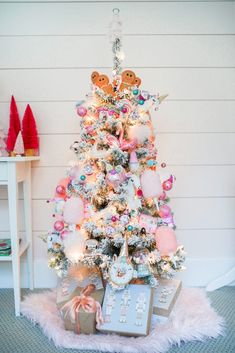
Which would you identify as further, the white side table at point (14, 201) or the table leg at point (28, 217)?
the table leg at point (28, 217)

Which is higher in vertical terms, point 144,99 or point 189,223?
point 144,99

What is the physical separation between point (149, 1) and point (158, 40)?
0.22 metres

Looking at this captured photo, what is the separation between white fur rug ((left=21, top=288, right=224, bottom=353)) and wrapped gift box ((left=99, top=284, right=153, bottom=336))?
0.04 m

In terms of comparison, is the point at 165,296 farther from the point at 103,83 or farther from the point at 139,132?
the point at 103,83

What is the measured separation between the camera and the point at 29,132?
181 cm

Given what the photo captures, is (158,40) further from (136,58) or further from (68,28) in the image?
(68,28)

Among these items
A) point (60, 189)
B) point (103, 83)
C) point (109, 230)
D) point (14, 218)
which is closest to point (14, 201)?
point (14, 218)

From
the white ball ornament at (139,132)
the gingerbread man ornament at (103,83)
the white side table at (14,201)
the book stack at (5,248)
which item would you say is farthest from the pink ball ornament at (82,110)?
the book stack at (5,248)

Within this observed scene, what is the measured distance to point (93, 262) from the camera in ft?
4.98

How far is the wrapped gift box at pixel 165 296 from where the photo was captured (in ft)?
4.97

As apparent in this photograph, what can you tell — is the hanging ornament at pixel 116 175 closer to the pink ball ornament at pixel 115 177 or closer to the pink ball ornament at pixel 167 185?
the pink ball ornament at pixel 115 177

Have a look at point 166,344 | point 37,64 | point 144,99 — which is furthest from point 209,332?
point 37,64

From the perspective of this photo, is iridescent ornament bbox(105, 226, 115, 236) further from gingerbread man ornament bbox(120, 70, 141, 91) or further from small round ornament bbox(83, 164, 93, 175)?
gingerbread man ornament bbox(120, 70, 141, 91)

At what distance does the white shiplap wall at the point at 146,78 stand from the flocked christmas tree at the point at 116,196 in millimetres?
383
